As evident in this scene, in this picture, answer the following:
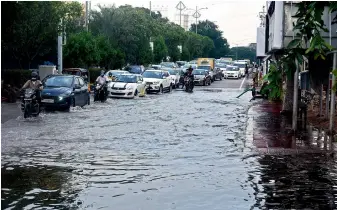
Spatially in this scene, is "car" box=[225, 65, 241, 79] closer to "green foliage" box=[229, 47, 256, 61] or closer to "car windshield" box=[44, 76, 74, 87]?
"car windshield" box=[44, 76, 74, 87]

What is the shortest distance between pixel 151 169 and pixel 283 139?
574 centimetres

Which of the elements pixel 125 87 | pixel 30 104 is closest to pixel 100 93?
pixel 125 87

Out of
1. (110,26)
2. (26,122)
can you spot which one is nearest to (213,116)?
(26,122)

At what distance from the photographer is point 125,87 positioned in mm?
33812

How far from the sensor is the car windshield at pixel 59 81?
2577 centimetres

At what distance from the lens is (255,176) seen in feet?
35.1

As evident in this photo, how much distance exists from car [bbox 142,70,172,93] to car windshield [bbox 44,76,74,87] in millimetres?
13594

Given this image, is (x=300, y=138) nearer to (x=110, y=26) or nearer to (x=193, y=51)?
(x=110, y=26)

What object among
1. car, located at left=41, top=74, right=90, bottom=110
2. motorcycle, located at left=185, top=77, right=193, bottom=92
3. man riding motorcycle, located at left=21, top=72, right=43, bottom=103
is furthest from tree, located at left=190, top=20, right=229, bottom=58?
man riding motorcycle, located at left=21, top=72, right=43, bottom=103

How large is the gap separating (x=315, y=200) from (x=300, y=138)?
7.63 meters

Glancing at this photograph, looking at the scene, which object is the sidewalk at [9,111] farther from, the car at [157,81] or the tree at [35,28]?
the car at [157,81]

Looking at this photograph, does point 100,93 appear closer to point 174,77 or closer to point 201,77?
point 174,77

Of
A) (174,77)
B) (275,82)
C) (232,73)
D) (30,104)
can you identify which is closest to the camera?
(275,82)

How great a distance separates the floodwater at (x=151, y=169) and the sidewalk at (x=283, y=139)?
0.33m
